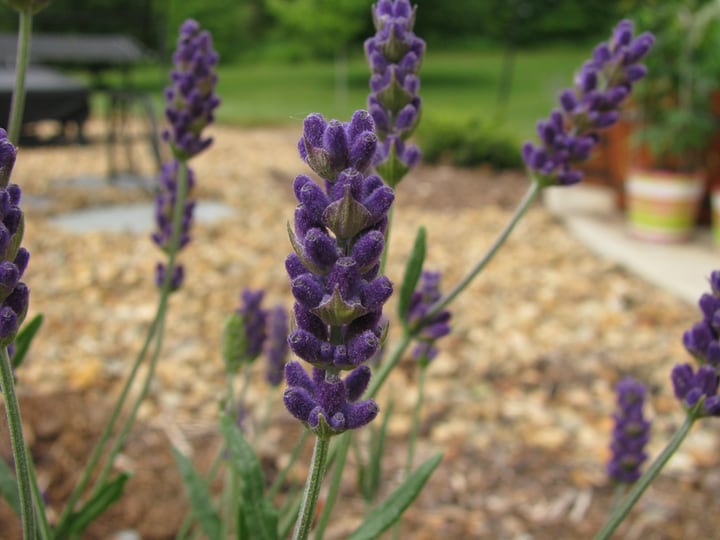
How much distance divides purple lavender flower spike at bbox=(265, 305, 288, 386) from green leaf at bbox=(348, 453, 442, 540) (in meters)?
1.01

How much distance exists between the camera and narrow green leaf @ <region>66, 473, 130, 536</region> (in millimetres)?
1531

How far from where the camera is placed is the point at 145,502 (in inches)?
107

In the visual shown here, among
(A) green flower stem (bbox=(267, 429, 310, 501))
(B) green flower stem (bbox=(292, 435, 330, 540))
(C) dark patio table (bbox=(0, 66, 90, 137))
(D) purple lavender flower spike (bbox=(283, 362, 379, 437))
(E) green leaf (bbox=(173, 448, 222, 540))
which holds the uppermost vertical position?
(C) dark patio table (bbox=(0, 66, 90, 137))

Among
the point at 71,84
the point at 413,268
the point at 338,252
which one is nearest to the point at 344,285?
the point at 338,252

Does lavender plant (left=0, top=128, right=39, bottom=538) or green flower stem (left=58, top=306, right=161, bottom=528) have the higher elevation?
lavender plant (left=0, top=128, right=39, bottom=538)

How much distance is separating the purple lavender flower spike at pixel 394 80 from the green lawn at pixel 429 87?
28.8 feet

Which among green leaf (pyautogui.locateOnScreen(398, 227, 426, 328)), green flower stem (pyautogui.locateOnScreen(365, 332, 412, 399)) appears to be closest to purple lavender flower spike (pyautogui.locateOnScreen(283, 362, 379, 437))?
green flower stem (pyautogui.locateOnScreen(365, 332, 412, 399))

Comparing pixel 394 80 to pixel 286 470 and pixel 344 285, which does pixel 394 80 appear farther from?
pixel 286 470

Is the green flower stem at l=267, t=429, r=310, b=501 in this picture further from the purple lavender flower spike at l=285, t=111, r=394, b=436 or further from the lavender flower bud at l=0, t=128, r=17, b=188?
the lavender flower bud at l=0, t=128, r=17, b=188

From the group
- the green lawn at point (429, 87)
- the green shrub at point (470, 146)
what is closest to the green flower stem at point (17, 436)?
the green shrub at point (470, 146)

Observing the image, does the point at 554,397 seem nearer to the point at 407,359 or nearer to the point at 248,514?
the point at 407,359

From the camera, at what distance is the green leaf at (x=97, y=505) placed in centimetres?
153

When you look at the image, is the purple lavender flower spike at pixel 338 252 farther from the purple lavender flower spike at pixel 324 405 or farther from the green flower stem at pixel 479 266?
the green flower stem at pixel 479 266

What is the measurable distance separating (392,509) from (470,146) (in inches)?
349
